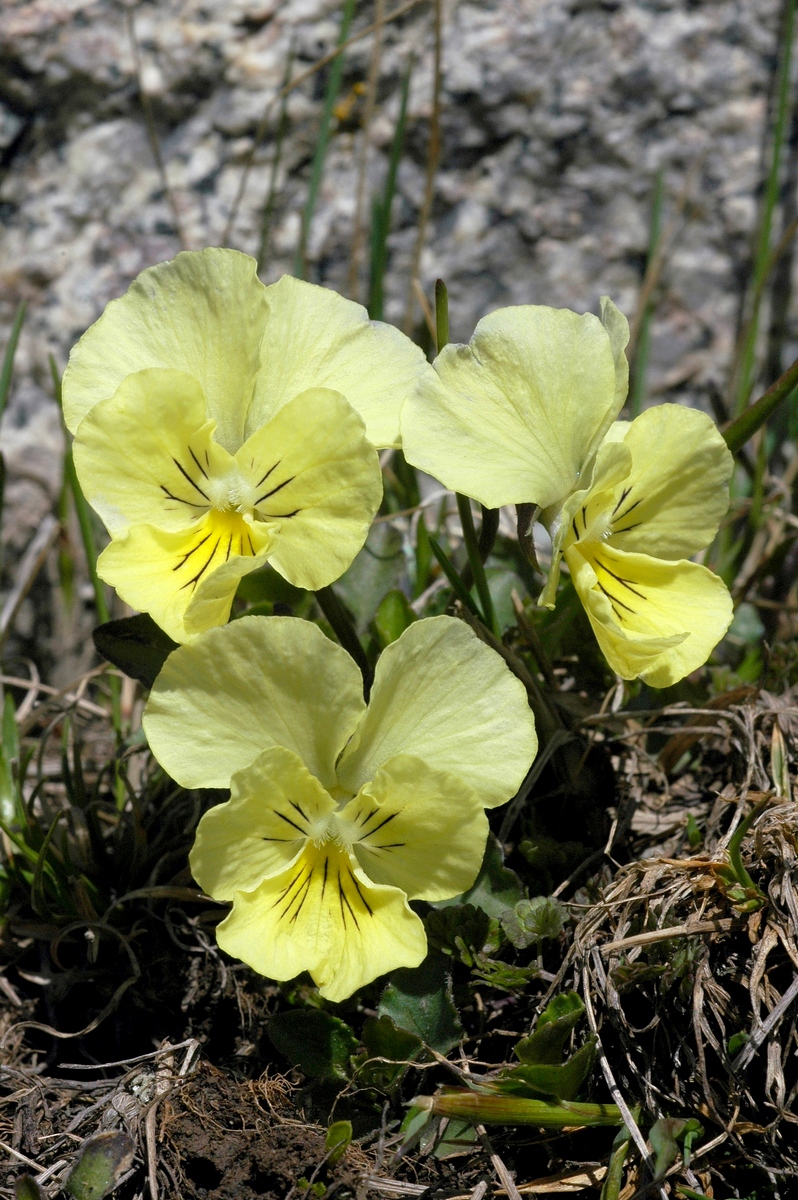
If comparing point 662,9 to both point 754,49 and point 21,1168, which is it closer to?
point 754,49

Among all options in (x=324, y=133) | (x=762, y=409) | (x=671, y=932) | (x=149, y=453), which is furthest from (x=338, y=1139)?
(x=324, y=133)

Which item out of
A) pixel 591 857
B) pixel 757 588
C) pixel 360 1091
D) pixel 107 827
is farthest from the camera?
pixel 757 588

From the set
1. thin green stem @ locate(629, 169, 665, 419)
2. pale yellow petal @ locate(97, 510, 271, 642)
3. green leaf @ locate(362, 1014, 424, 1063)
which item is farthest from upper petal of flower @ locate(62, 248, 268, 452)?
thin green stem @ locate(629, 169, 665, 419)

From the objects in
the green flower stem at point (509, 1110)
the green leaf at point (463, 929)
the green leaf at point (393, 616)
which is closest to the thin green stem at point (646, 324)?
the green leaf at point (393, 616)

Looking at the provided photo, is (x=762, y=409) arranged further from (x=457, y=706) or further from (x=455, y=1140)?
(x=455, y=1140)

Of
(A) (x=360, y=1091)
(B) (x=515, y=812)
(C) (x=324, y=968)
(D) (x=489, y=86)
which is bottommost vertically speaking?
(A) (x=360, y=1091)

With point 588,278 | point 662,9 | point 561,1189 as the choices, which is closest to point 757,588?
point 588,278

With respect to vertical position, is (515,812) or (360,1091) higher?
(515,812)
